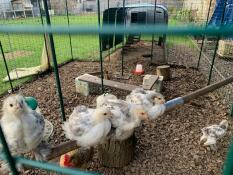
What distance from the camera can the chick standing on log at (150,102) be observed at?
1627 millimetres

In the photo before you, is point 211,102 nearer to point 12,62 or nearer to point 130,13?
point 130,13

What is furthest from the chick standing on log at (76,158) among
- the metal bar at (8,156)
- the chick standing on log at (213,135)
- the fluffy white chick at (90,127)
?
the chick standing on log at (213,135)

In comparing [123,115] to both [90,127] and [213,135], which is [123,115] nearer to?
[90,127]

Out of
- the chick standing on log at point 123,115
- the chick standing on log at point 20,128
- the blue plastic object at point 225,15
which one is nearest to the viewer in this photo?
the chick standing on log at point 20,128

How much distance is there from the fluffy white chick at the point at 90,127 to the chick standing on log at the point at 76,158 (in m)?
0.48

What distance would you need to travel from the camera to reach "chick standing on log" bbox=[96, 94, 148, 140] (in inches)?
59.2

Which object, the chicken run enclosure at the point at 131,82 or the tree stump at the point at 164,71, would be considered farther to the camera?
the tree stump at the point at 164,71

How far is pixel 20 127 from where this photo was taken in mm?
1251

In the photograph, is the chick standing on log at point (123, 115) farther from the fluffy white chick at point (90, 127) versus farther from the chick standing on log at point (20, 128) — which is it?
the chick standing on log at point (20, 128)

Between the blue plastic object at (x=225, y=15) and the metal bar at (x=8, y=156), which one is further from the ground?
the blue plastic object at (x=225, y=15)

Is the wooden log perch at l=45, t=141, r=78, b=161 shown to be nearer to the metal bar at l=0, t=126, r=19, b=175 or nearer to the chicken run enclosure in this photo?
the chicken run enclosure

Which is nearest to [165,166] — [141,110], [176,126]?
[176,126]

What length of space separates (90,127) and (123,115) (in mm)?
229

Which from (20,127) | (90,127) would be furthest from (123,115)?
(20,127)
